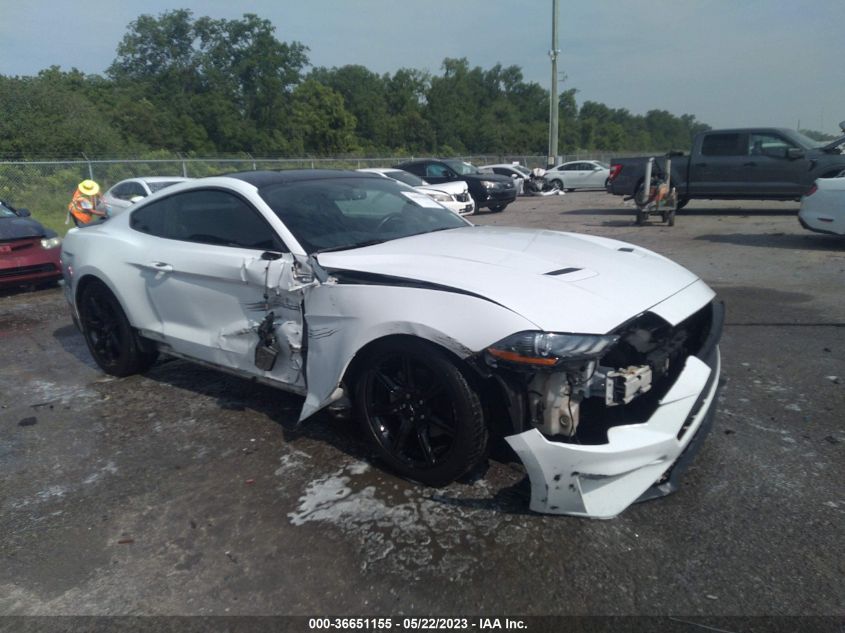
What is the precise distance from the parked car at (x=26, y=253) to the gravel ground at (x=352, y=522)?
4.75m

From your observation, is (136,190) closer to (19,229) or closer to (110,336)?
(19,229)

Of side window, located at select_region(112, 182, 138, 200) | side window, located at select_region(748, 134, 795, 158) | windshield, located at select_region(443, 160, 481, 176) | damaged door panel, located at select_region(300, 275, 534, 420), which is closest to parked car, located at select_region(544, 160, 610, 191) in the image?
windshield, located at select_region(443, 160, 481, 176)

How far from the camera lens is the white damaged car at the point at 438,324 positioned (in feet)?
8.96

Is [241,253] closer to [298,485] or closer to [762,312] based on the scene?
[298,485]

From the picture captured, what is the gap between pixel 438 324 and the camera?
296 cm

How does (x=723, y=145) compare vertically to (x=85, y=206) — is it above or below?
above

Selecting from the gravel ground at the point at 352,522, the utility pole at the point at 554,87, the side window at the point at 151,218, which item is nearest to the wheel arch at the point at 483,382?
the gravel ground at the point at 352,522

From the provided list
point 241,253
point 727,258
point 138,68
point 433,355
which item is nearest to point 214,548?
point 433,355

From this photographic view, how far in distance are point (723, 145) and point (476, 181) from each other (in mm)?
6817

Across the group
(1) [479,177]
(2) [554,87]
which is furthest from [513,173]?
(1) [479,177]

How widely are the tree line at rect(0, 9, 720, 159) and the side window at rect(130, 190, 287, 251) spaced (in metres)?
29.0

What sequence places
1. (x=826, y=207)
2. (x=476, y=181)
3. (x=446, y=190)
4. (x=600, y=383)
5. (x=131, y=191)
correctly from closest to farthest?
(x=600, y=383) → (x=826, y=207) → (x=131, y=191) → (x=446, y=190) → (x=476, y=181)

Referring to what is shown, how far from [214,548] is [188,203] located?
8.35 feet

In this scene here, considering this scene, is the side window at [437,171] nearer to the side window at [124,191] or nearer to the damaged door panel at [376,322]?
the side window at [124,191]
